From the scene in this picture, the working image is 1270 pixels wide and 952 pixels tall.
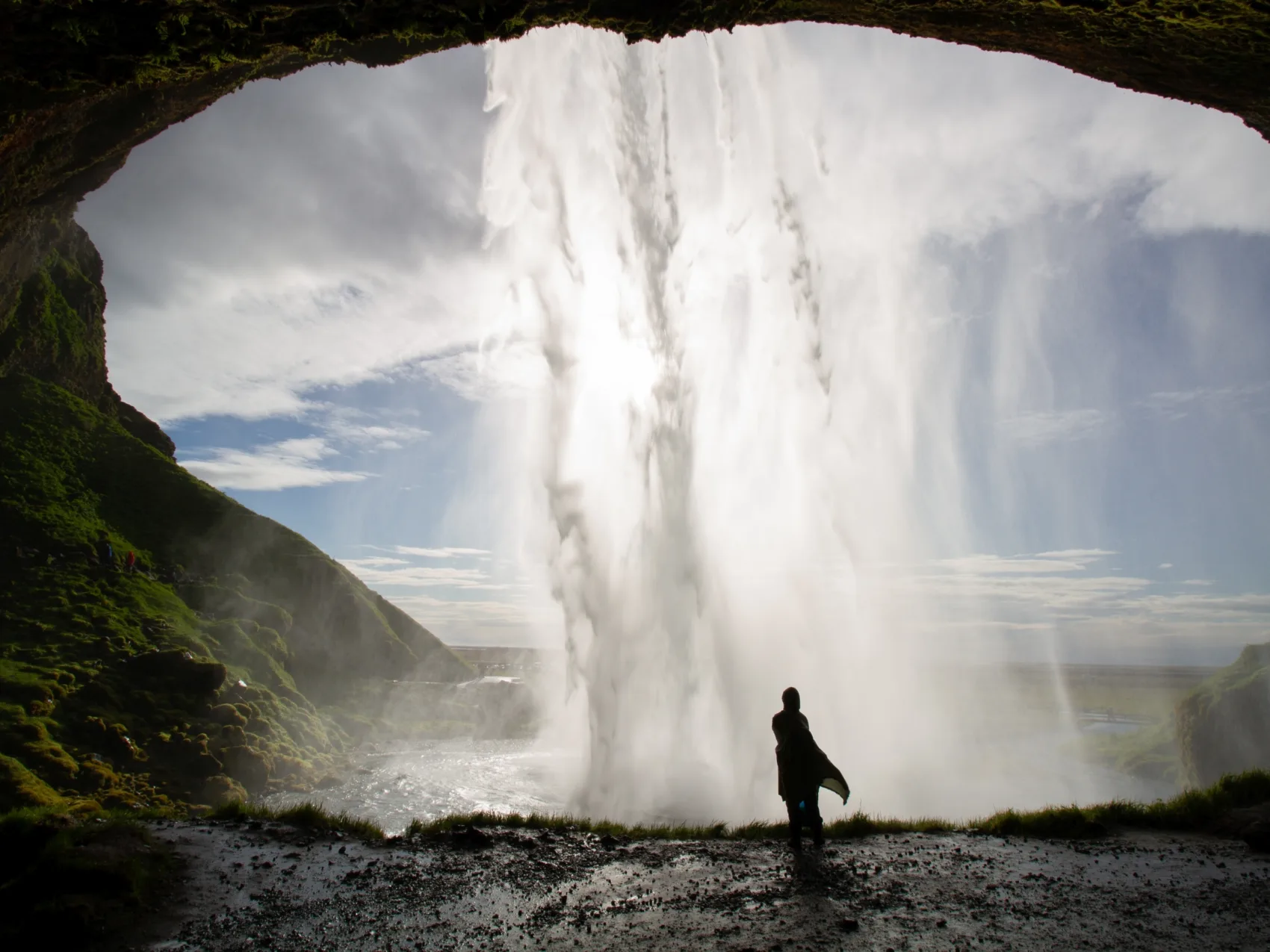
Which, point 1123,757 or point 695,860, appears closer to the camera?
point 695,860

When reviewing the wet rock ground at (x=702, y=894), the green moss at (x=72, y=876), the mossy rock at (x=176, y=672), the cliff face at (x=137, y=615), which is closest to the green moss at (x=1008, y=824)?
the wet rock ground at (x=702, y=894)

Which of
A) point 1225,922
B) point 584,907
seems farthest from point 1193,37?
point 584,907

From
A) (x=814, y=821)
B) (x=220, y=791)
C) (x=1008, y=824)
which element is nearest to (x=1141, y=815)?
(x=1008, y=824)

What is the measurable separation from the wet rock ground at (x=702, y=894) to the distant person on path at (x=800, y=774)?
0.41m

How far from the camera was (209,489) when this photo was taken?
63562 mm

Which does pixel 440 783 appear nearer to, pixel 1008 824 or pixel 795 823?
pixel 795 823

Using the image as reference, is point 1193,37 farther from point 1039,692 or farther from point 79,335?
point 1039,692

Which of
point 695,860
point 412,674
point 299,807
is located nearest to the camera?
point 695,860

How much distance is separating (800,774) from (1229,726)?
6619 centimetres

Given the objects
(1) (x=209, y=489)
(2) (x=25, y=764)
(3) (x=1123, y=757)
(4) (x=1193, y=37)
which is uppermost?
(1) (x=209, y=489)

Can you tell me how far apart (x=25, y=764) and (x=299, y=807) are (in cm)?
2231

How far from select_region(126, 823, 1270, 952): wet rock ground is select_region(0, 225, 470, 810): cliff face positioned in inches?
823

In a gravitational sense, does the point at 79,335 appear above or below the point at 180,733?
above

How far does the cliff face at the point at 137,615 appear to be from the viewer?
26.9 meters
